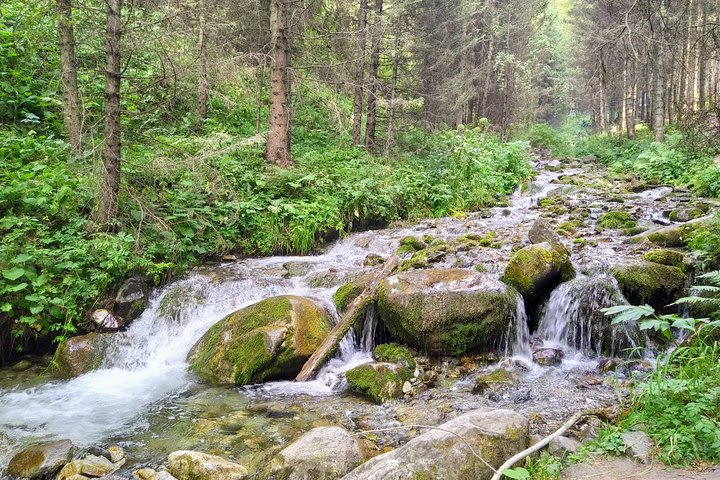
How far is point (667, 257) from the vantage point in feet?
24.8

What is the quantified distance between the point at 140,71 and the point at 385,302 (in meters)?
11.9

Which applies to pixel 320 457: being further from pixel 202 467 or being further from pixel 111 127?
pixel 111 127

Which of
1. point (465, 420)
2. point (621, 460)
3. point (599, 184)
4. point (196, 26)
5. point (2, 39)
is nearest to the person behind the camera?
point (621, 460)

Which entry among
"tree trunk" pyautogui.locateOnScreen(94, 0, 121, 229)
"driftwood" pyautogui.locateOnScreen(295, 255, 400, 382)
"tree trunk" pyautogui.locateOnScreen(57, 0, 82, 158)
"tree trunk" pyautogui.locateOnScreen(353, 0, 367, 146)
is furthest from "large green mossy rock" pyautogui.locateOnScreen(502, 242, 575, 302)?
"tree trunk" pyautogui.locateOnScreen(353, 0, 367, 146)

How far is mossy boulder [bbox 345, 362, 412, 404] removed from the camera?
19.3 feet

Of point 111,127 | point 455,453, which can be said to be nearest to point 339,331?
point 455,453

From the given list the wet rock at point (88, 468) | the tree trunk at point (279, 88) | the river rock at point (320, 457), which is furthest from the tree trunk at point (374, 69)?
the wet rock at point (88, 468)

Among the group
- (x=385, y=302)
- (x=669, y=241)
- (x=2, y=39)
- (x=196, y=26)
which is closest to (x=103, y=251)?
(x=385, y=302)

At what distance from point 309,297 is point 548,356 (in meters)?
3.78

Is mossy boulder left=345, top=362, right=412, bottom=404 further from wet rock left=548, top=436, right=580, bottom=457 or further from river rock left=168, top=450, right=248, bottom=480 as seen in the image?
wet rock left=548, top=436, right=580, bottom=457

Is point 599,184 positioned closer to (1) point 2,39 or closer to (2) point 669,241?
(2) point 669,241

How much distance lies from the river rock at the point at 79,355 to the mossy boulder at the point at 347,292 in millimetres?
3602

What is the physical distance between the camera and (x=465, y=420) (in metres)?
3.80

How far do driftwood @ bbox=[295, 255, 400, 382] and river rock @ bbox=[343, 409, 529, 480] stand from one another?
3.11m
